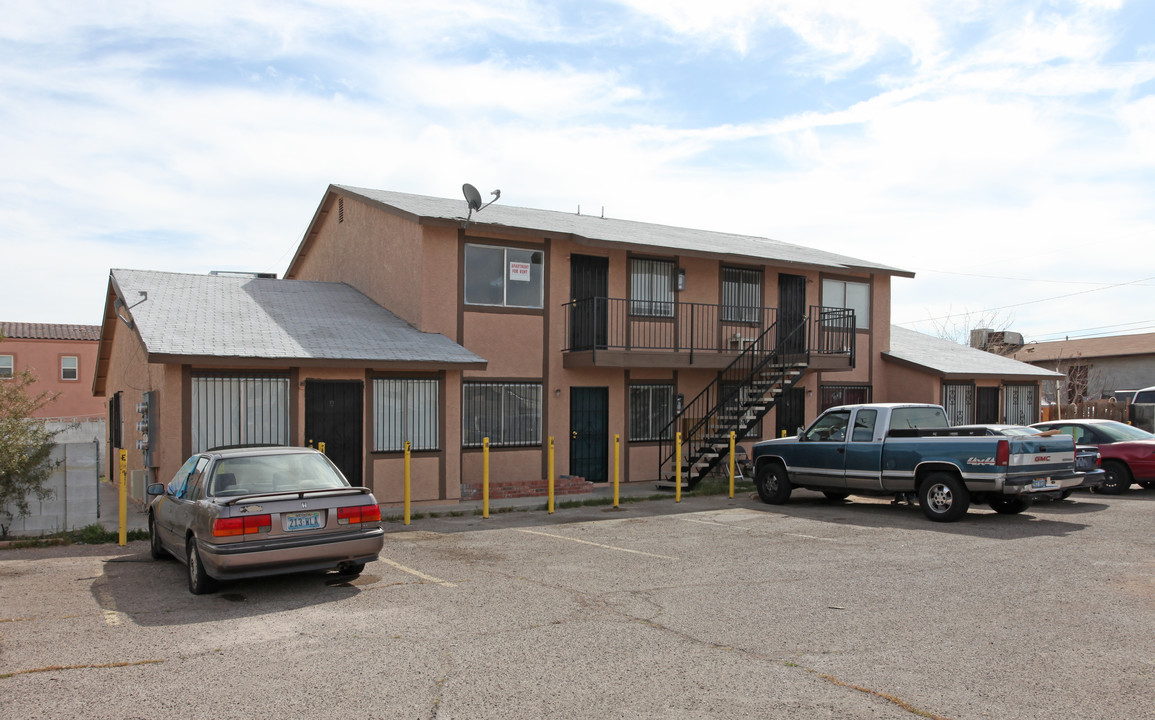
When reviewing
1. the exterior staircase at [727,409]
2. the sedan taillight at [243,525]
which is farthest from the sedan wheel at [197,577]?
the exterior staircase at [727,409]

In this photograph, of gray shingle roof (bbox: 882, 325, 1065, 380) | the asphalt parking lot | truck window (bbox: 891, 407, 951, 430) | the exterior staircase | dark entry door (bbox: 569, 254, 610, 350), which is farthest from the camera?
gray shingle roof (bbox: 882, 325, 1065, 380)

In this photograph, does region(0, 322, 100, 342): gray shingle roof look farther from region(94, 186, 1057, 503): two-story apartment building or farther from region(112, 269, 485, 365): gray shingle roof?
region(112, 269, 485, 365): gray shingle roof

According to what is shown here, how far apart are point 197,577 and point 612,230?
13389 mm

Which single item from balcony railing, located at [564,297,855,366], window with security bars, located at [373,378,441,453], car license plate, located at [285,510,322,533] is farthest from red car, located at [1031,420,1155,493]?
car license plate, located at [285,510,322,533]

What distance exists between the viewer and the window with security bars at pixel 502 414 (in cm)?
1669

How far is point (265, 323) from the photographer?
49.2 ft

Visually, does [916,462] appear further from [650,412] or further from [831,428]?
[650,412]

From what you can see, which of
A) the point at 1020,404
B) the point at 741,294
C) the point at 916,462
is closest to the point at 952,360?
the point at 1020,404

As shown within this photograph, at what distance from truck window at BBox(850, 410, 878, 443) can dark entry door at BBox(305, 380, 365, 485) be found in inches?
316

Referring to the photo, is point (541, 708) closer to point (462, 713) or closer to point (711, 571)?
point (462, 713)

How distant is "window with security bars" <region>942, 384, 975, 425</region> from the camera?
22.3 meters

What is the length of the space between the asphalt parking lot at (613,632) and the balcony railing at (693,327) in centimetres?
722

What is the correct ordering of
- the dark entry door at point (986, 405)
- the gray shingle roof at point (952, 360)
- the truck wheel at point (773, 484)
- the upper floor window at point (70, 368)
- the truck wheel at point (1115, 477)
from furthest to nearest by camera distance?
the upper floor window at point (70, 368) < the dark entry door at point (986, 405) < the gray shingle roof at point (952, 360) < the truck wheel at point (1115, 477) < the truck wheel at point (773, 484)

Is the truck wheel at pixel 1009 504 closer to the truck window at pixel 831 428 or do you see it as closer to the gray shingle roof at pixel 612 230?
the truck window at pixel 831 428
